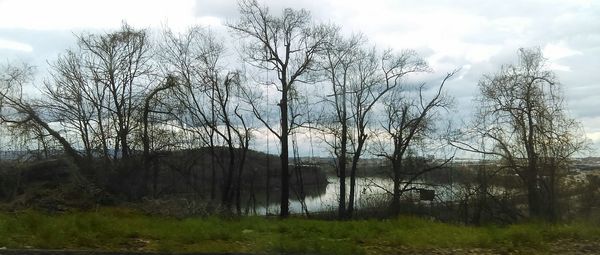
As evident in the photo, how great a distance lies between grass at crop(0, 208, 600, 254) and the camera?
10117 millimetres

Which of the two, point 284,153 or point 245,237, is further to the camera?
point 284,153

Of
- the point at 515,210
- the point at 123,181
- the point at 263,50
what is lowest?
the point at 515,210

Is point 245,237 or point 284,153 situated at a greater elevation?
point 284,153

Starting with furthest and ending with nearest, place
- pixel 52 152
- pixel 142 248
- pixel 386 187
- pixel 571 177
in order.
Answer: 1. pixel 386 187
2. pixel 571 177
3. pixel 52 152
4. pixel 142 248

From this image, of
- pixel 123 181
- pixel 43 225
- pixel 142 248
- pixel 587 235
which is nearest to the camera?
pixel 142 248

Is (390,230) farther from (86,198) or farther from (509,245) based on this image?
(86,198)

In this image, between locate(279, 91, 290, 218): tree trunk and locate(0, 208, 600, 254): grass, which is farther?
locate(279, 91, 290, 218): tree trunk

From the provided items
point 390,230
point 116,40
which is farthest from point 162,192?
point 390,230

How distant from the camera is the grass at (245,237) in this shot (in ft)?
33.2

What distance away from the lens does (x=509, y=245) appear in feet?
38.8

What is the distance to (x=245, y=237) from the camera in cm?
1203

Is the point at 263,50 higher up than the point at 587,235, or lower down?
higher up

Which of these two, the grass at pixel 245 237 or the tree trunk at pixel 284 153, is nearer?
the grass at pixel 245 237

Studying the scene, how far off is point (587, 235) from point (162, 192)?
2716 cm
